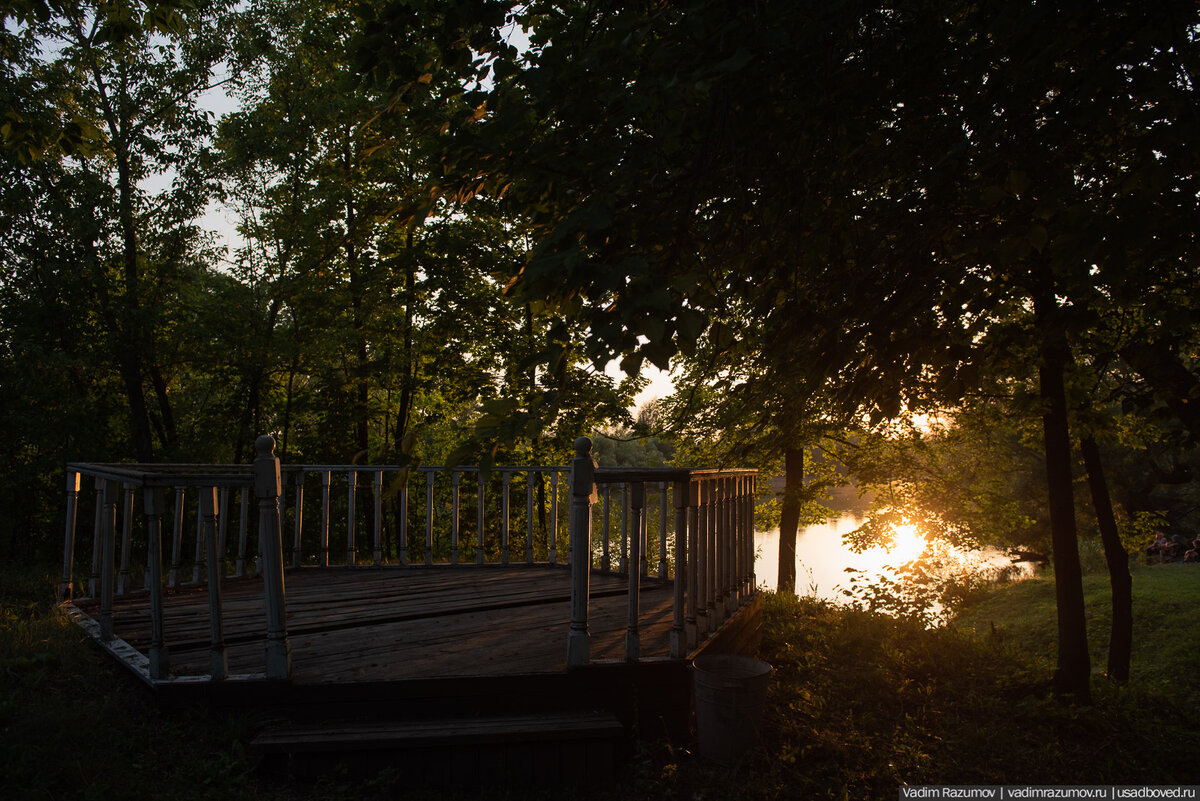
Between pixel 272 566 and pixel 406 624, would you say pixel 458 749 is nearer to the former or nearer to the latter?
pixel 272 566

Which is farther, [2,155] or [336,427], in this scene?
[336,427]

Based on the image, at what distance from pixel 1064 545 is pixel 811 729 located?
3.29 metres

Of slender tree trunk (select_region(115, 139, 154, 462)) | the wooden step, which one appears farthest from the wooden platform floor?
slender tree trunk (select_region(115, 139, 154, 462))

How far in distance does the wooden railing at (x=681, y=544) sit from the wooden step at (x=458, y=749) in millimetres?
351

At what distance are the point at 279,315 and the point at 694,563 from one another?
9761 millimetres

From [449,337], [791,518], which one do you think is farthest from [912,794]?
[449,337]

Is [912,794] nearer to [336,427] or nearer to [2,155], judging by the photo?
[336,427]

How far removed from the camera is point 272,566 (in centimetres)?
339

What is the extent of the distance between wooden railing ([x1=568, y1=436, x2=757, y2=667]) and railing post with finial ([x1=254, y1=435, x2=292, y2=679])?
1370mm

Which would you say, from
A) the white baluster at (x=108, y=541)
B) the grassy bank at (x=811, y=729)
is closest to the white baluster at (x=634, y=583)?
the grassy bank at (x=811, y=729)

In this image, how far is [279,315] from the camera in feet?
37.8

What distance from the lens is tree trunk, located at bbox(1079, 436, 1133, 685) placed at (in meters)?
7.18

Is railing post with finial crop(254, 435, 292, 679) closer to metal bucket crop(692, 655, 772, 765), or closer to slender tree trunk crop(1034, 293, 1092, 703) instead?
metal bucket crop(692, 655, 772, 765)

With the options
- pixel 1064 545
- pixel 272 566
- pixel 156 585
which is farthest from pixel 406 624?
pixel 1064 545
